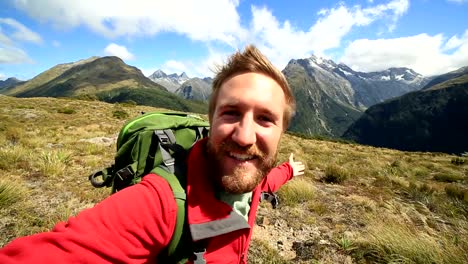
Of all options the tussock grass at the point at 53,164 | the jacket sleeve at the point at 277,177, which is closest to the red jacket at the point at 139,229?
the jacket sleeve at the point at 277,177

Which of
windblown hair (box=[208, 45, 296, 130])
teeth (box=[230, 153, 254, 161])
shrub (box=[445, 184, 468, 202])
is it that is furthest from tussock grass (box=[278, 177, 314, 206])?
shrub (box=[445, 184, 468, 202])

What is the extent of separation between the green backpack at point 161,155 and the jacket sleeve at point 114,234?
0.08 meters

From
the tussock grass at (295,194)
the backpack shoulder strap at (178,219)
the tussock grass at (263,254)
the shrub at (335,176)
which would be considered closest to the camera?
the backpack shoulder strap at (178,219)

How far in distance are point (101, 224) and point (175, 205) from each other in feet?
1.50

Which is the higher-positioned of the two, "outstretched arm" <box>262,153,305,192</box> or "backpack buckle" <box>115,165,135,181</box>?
"backpack buckle" <box>115,165,135,181</box>

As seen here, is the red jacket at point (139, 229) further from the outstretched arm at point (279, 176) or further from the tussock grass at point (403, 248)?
the tussock grass at point (403, 248)

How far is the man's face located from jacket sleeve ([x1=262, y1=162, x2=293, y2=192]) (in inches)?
65.4

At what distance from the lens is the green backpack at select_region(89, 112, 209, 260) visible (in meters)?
1.89

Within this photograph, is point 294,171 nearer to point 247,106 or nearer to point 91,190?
point 247,106

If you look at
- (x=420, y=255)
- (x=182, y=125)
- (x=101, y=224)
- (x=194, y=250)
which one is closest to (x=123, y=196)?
(x=101, y=224)

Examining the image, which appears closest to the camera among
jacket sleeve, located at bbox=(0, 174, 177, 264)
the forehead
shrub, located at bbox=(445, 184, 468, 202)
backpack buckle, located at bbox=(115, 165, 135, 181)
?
jacket sleeve, located at bbox=(0, 174, 177, 264)

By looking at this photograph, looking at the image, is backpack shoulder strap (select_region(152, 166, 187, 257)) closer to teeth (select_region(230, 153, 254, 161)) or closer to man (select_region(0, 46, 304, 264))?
man (select_region(0, 46, 304, 264))

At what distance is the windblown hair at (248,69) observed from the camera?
96.3 inches

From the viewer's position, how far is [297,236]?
541cm
